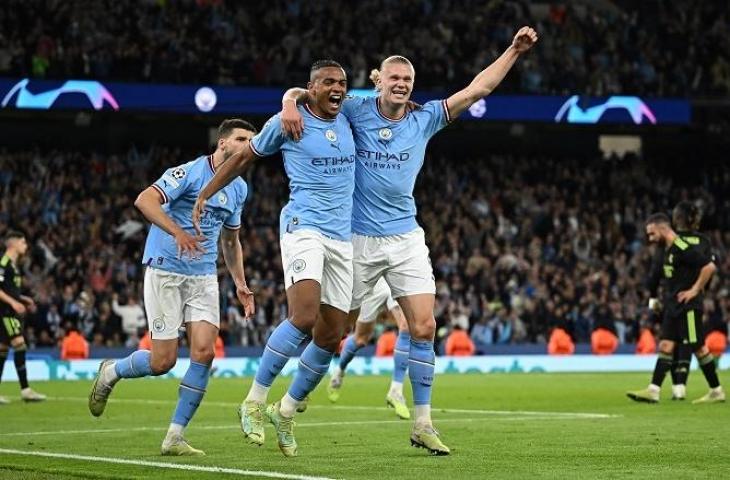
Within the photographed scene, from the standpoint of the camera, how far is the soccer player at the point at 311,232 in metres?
10.0

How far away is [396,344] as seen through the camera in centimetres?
1617

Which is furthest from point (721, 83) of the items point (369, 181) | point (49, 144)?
point (369, 181)

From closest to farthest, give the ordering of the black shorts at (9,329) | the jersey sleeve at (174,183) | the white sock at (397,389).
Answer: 1. the jersey sleeve at (174,183)
2. the white sock at (397,389)
3. the black shorts at (9,329)

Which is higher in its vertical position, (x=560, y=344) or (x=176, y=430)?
(x=176, y=430)

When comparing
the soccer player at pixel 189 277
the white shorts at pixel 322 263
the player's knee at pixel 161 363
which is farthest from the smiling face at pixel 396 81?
the player's knee at pixel 161 363

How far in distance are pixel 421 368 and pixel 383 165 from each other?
155 cm

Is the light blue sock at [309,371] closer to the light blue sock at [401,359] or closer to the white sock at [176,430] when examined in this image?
the white sock at [176,430]

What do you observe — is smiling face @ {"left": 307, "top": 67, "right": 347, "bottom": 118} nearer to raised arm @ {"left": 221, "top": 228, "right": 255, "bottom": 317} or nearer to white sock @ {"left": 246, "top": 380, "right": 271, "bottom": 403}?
raised arm @ {"left": 221, "top": 228, "right": 255, "bottom": 317}

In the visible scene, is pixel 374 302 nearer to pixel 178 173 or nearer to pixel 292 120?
pixel 178 173

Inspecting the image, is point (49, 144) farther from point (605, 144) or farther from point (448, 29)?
point (605, 144)

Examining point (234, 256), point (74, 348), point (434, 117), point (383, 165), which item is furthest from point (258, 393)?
point (74, 348)

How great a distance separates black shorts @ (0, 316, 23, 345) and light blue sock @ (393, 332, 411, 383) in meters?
5.78

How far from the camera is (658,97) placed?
1465 inches

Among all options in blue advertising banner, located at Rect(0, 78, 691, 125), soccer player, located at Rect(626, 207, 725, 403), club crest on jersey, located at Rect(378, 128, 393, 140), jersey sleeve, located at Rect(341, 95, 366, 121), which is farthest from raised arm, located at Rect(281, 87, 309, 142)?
blue advertising banner, located at Rect(0, 78, 691, 125)
